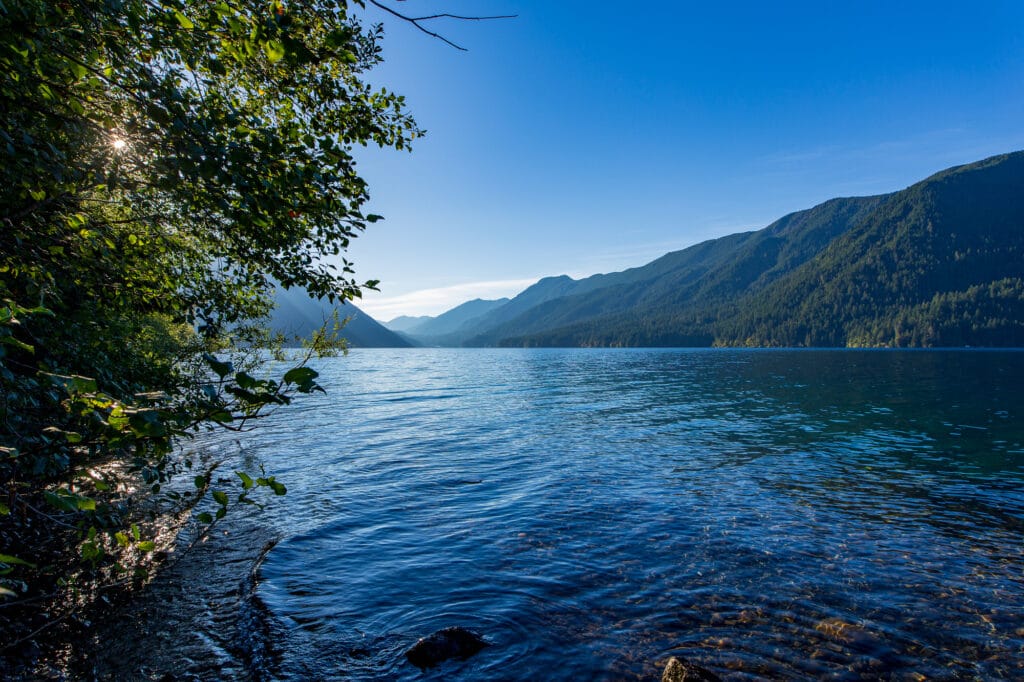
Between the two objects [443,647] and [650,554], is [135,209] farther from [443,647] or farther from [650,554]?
[650,554]

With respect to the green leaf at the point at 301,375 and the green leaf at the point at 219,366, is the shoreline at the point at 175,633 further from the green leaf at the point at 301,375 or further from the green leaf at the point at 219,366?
the green leaf at the point at 301,375

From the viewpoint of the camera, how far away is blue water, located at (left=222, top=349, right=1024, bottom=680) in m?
9.86

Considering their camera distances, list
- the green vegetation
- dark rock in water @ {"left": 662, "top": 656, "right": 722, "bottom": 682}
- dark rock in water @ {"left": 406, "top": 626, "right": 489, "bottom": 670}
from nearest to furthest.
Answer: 1. the green vegetation
2. dark rock in water @ {"left": 662, "top": 656, "right": 722, "bottom": 682}
3. dark rock in water @ {"left": 406, "top": 626, "right": 489, "bottom": 670}

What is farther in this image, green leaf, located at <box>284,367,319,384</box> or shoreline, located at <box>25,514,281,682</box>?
shoreline, located at <box>25,514,281,682</box>

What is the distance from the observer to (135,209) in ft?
27.5

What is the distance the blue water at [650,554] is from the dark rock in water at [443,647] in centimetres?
22

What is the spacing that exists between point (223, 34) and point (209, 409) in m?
4.74

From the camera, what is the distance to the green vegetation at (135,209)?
393 cm

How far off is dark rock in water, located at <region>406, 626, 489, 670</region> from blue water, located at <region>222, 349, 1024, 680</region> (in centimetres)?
22

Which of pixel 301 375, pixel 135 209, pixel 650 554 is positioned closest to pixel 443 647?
pixel 650 554

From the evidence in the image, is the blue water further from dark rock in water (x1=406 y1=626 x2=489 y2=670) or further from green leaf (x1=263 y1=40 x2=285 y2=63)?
green leaf (x1=263 y1=40 x2=285 y2=63)

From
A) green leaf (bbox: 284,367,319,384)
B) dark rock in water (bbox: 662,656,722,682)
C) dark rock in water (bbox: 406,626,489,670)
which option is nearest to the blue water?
dark rock in water (bbox: 406,626,489,670)

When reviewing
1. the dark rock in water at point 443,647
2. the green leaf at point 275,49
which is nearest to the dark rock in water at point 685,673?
the dark rock in water at point 443,647

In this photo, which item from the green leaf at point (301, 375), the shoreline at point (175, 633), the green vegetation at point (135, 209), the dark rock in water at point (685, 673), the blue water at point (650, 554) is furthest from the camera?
the blue water at point (650, 554)
